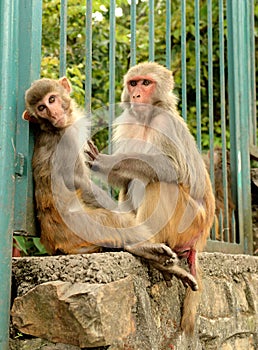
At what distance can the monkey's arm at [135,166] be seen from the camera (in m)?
3.02

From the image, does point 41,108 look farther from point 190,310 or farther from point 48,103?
point 190,310

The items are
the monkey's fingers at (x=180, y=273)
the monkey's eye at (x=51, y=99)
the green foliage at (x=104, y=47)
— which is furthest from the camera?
the green foliage at (x=104, y=47)

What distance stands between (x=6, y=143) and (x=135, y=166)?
0.78m

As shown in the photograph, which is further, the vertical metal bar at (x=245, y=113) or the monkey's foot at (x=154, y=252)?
the vertical metal bar at (x=245, y=113)

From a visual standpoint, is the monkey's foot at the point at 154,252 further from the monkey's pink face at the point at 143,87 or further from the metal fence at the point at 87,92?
the monkey's pink face at the point at 143,87

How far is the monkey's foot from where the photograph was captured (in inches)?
105

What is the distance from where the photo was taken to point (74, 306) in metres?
2.25

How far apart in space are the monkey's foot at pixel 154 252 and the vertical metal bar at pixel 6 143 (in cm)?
57

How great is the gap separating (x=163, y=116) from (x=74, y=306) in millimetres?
1363

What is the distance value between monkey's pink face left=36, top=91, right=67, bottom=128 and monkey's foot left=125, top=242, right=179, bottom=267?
2.31ft

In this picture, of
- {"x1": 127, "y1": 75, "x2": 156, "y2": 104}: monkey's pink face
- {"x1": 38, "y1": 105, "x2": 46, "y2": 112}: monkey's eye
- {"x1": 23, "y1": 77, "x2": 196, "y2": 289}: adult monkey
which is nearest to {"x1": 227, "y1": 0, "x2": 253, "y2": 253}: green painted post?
{"x1": 127, "y1": 75, "x2": 156, "y2": 104}: monkey's pink face

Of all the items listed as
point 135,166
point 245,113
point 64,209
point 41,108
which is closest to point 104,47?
point 245,113

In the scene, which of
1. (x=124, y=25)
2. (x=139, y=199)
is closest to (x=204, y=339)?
(x=139, y=199)

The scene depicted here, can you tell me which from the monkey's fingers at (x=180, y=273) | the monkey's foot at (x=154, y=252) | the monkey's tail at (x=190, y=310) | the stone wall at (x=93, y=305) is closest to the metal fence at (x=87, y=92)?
the stone wall at (x=93, y=305)
